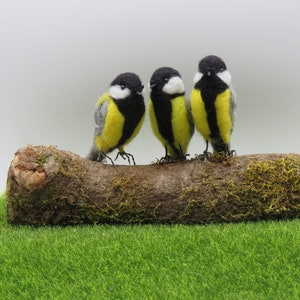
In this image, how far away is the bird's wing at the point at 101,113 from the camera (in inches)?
187

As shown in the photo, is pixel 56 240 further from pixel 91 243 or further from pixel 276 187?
pixel 276 187

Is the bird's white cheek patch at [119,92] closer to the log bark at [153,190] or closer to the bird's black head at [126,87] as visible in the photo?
the bird's black head at [126,87]

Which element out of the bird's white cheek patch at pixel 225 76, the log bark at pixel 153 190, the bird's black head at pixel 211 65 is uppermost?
the bird's black head at pixel 211 65

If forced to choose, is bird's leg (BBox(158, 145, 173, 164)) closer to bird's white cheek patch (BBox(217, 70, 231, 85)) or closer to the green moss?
the green moss

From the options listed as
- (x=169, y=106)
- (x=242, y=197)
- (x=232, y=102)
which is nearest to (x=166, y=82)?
(x=169, y=106)

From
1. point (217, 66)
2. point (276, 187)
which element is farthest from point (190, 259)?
point (217, 66)

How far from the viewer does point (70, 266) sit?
12.6 feet

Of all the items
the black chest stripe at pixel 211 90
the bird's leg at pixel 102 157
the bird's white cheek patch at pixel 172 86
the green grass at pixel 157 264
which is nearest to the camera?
the green grass at pixel 157 264

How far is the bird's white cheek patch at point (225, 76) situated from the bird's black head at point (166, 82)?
0.34 m

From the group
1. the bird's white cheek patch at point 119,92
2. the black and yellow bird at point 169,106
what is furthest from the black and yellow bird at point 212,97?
the bird's white cheek patch at point 119,92

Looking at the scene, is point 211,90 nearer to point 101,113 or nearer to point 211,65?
point 211,65

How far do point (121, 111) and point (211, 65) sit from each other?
795 mm

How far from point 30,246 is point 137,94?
1.48 metres

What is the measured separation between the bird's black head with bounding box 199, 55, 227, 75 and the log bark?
2.46 feet
